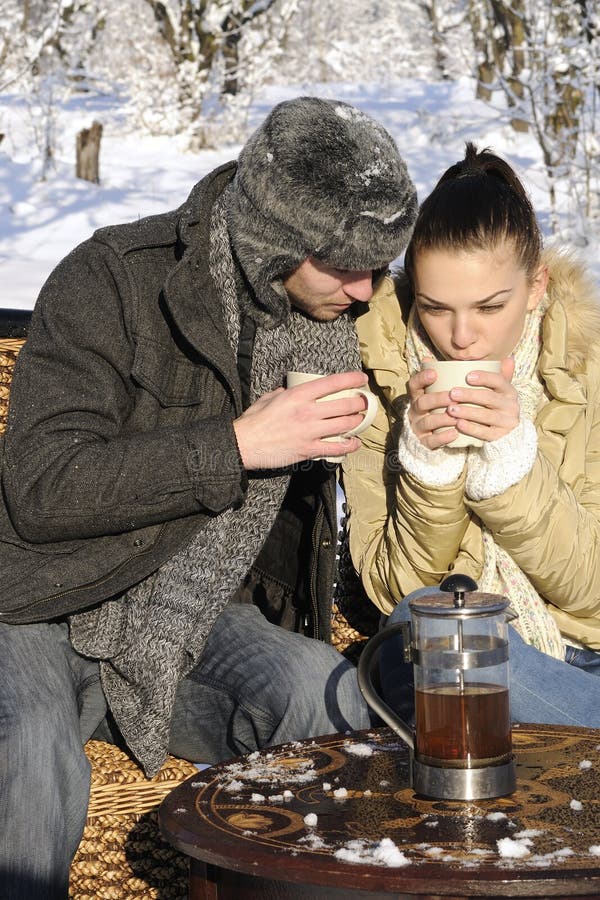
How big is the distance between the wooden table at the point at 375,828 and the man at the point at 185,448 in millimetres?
484

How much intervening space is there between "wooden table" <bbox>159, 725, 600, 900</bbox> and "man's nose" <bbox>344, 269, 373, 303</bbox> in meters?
0.97

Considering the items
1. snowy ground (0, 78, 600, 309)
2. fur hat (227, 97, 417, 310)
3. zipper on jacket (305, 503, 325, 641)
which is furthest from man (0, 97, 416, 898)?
snowy ground (0, 78, 600, 309)

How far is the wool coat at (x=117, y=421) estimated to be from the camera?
2.36 m

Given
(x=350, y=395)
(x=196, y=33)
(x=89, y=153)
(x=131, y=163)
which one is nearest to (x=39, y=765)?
(x=350, y=395)

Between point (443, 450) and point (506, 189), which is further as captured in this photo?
point (506, 189)

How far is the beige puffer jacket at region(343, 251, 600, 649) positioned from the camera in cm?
253

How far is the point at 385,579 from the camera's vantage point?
278 centimetres

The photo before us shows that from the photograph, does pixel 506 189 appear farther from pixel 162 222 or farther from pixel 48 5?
pixel 48 5

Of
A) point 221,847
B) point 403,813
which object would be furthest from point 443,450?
point 221,847

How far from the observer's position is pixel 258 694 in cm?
246

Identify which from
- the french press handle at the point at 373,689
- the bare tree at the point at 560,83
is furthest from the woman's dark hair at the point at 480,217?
the bare tree at the point at 560,83

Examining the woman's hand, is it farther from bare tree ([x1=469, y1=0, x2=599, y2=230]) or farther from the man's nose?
bare tree ([x1=469, y1=0, x2=599, y2=230])

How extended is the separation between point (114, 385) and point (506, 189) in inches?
36.9

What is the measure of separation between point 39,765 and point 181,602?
0.47 meters
